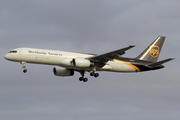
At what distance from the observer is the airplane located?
5197 centimetres

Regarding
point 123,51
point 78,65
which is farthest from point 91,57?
point 123,51

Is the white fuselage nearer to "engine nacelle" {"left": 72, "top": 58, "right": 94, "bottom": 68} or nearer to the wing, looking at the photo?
"engine nacelle" {"left": 72, "top": 58, "right": 94, "bottom": 68}

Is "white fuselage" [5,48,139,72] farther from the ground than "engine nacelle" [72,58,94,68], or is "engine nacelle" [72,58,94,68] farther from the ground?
"white fuselage" [5,48,139,72]

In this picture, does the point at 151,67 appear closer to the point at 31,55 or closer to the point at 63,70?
the point at 63,70

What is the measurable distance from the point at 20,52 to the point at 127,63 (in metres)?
18.8

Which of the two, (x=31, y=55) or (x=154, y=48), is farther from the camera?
(x=154, y=48)

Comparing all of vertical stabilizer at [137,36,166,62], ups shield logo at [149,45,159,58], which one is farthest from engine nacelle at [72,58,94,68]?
ups shield logo at [149,45,159,58]

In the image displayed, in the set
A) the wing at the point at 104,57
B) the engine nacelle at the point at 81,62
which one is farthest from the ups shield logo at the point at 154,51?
the engine nacelle at the point at 81,62

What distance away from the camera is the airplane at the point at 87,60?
2046 inches

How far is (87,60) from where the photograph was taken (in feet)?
177

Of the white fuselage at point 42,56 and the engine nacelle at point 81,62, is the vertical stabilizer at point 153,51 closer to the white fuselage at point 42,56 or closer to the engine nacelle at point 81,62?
the engine nacelle at point 81,62

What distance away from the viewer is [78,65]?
5250cm

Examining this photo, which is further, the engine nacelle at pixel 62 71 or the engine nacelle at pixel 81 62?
the engine nacelle at pixel 62 71

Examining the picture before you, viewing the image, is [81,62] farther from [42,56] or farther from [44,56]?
[42,56]
